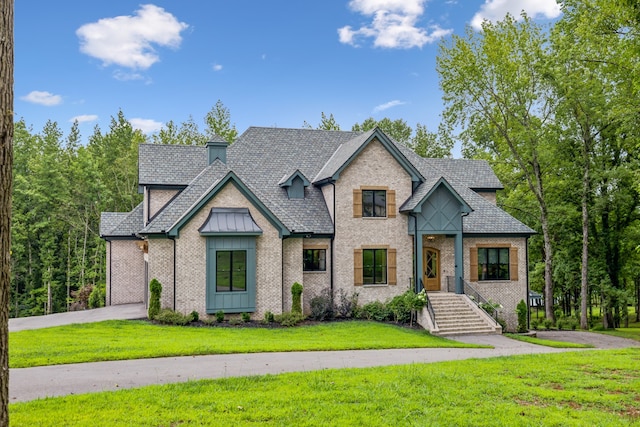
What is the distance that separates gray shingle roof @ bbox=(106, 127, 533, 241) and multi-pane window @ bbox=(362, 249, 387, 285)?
2156 mm

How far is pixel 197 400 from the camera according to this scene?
28.2ft

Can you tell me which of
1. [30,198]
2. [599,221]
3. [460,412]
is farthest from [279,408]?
[30,198]

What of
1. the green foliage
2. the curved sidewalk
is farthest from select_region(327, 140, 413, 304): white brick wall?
the curved sidewalk

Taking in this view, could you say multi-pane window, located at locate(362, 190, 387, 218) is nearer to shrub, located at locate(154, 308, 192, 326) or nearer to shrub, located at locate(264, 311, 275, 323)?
shrub, located at locate(264, 311, 275, 323)

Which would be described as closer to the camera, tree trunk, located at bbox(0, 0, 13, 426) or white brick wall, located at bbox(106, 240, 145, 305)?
tree trunk, located at bbox(0, 0, 13, 426)

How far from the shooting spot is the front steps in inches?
814

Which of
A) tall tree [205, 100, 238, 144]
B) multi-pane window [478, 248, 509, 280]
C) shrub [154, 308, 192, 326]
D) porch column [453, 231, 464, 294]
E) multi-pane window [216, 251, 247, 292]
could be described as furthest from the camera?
tall tree [205, 100, 238, 144]

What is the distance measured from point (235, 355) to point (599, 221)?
30.2 metres

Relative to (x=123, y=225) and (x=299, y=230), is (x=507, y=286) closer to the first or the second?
(x=299, y=230)

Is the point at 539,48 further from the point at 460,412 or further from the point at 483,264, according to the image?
the point at 460,412

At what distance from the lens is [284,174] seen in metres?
25.7

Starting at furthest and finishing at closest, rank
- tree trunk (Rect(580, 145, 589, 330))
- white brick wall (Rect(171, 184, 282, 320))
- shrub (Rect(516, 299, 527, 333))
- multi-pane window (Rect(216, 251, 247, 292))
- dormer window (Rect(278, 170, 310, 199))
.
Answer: tree trunk (Rect(580, 145, 589, 330)) < dormer window (Rect(278, 170, 310, 199)) < shrub (Rect(516, 299, 527, 333)) < multi-pane window (Rect(216, 251, 247, 292)) < white brick wall (Rect(171, 184, 282, 320))

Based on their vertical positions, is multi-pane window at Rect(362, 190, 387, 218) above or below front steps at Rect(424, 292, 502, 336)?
above

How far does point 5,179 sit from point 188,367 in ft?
25.2
